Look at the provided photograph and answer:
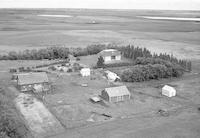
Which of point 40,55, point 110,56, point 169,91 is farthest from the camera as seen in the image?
point 40,55

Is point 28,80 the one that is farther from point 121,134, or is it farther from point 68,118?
point 121,134

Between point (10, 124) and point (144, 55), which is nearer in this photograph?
point (10, 124)

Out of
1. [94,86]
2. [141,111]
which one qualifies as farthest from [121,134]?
[94,86]

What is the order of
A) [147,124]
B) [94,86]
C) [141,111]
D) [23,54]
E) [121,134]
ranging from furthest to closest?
1. [23,54]
2. [94,86]
3. [141,111]
4. [147,124]
5. [121,134]

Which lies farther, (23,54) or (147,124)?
(23,54)

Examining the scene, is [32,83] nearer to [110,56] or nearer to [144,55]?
[110,56]

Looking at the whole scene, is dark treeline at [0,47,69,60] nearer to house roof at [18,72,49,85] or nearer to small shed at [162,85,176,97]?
house roof at [18,72,49,85]

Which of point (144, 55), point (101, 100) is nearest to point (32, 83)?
point (101, 100)

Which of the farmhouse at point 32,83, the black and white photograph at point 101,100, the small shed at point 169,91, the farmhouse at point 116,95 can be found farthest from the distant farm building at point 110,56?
the farmhouse at point 116,95

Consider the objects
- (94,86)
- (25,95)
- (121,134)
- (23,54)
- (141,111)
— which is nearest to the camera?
(121,134)
